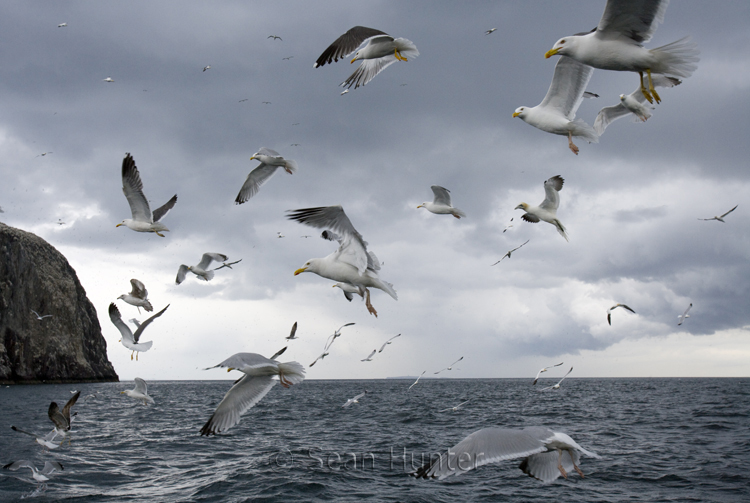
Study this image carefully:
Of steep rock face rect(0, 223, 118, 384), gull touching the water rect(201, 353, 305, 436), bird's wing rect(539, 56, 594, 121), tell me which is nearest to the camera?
gull touching the water rect(201, 353, 305, 436)

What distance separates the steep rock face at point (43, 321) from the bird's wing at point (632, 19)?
196 feet

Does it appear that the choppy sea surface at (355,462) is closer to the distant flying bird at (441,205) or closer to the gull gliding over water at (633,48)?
the distant flying bird at (441,205)

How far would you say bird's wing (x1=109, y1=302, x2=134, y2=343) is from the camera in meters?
12.7

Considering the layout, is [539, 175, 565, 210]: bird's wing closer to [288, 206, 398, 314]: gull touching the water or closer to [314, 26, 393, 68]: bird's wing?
[314, 26, 393, 68]: bird's wing

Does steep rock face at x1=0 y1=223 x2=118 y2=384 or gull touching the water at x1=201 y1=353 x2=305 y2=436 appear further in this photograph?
steep rock face at x1=0 y1=223 x2=118 y2=384

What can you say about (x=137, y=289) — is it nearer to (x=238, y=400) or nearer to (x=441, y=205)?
(x=238, y=400)

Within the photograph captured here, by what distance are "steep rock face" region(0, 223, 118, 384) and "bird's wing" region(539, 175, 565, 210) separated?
184ft

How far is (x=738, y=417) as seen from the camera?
1972 cm

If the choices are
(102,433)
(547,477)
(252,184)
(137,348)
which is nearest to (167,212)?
(252,184)

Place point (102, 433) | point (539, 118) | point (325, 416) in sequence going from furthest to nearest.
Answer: point (325, 416) < point (102, 433) < point (539, 118)

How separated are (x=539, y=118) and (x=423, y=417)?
50.1 ft

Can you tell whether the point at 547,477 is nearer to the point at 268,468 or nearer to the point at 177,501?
the point at 177,501

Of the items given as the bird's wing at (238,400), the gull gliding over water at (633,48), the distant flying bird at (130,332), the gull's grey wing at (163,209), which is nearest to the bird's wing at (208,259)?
the gull's grey wing at (163,209)

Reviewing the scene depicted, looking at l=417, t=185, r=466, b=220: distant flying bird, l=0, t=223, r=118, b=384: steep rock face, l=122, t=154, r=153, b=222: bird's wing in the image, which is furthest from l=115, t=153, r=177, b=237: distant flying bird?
l=0, t=223, r=118, b=384: steep rock face
